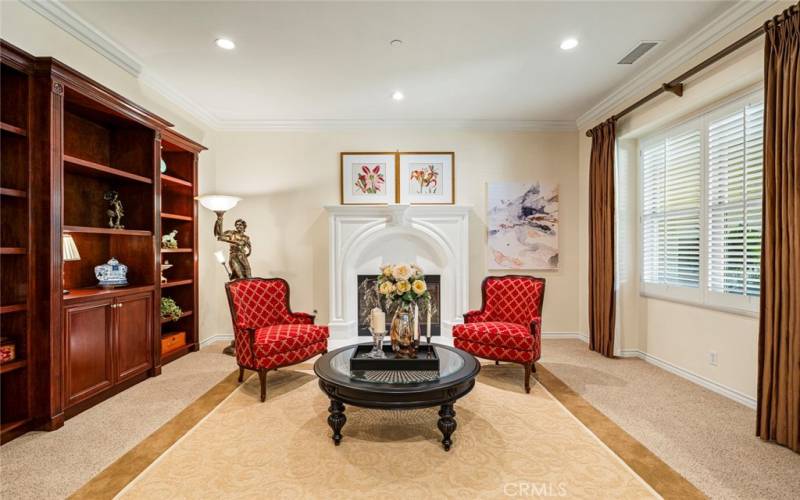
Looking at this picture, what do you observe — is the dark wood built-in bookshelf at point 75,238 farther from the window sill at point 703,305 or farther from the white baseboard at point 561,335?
the window sill at point 703,305

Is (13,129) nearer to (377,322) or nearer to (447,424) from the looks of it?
(377,322)

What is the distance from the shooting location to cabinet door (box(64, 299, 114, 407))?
9.07 feet

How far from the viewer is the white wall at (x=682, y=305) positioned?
115 inches

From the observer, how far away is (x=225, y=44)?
321 centimetres

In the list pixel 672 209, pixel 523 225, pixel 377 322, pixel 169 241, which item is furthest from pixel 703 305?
pixel 169 241

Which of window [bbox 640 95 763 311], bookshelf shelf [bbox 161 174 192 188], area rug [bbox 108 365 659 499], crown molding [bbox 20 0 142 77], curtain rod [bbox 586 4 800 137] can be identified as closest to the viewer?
area rug [bbox 108 365 659 499]

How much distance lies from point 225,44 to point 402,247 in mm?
3083

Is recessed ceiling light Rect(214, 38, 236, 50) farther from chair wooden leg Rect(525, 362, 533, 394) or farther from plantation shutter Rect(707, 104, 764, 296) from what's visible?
plantation shutter Rect(707, 104, 764, 296)

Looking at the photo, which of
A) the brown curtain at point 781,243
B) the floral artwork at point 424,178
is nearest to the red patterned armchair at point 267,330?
the floral artwork at point 424,178

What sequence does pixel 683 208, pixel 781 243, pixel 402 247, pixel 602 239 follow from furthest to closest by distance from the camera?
pixel 402 247 < pixel 602 239 < pixel 683 208 < pixel 781 243

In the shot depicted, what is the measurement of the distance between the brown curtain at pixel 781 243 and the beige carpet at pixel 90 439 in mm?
4229

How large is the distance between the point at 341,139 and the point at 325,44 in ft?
6.30

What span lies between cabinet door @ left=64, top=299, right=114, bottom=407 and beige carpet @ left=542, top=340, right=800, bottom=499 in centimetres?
411

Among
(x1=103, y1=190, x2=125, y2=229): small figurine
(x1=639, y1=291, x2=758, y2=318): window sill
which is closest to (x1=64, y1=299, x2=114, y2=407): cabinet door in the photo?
(x1=103, y1=190, x2=125, y2=229): small figurine
